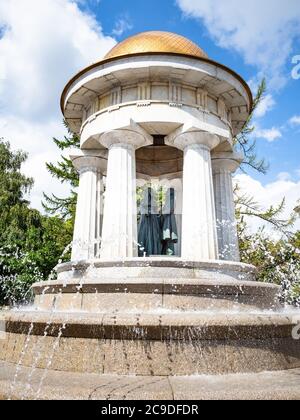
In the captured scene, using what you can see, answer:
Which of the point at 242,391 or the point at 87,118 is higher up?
the point at 87,118

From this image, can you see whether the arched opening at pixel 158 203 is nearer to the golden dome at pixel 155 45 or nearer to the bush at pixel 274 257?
the golden dome at pixel 155 45

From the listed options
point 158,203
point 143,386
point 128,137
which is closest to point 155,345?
point 143,386

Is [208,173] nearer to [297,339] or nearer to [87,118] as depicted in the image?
[87,118]

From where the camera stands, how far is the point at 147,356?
4223 mm

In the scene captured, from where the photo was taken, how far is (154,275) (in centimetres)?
712

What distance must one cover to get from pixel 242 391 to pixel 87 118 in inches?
357

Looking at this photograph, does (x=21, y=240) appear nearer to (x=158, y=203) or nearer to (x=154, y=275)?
(x=158, y=203)

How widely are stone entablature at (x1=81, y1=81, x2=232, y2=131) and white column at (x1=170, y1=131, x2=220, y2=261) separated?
1031mm

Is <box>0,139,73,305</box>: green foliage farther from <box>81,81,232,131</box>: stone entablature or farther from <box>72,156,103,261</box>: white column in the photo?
<box>81,81,232,131</box>: stone entablature

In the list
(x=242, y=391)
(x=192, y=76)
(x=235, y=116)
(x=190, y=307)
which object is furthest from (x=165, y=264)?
(x=235, y=116)

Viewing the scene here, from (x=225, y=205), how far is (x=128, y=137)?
144 inches

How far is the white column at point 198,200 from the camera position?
28.6ft

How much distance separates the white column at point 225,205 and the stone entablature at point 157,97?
1353 millimetres

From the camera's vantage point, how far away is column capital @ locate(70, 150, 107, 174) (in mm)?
10758
